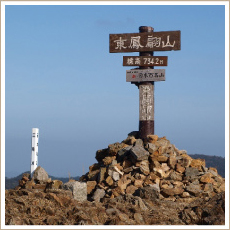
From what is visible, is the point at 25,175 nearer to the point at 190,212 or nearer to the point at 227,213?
the point at 190,212

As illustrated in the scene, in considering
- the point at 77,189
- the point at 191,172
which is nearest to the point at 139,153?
the point at 191,172

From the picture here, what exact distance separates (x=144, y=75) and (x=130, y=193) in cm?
457

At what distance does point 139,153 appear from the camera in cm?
1648

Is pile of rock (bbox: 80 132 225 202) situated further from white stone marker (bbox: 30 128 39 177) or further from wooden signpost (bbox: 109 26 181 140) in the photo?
white stone marker (bbox: 30 128 39 177)

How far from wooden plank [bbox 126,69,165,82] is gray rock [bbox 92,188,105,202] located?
→ 14.4ft

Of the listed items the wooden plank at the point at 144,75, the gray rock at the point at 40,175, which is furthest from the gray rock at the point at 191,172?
the gray rock at the point at 40,175

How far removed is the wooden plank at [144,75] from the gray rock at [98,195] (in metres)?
4.39

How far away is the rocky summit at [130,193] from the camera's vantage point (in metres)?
12.9

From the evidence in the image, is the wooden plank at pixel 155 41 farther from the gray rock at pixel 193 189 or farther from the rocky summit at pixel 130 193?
the gray rock at pixel 193 189

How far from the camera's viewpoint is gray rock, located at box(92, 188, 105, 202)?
15391 mm

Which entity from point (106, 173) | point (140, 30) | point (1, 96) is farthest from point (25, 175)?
point (140, 30)

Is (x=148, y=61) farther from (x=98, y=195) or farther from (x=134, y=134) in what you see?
(x=98, y=195)

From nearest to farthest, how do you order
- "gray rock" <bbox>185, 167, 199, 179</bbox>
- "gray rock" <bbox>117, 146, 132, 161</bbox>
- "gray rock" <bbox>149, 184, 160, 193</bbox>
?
"gray rock" <bbox>149, 184, 160, 193</bbox> < "gray rock" <bbox>185, 167, 199, 179</bbox> < "gray rock" <bbox>117, 146, 132, 161</bbox>

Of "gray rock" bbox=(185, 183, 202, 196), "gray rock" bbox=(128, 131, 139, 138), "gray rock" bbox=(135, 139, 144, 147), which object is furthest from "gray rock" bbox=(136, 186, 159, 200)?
"gray rock" bbox=(128, 131, 139, 138)
